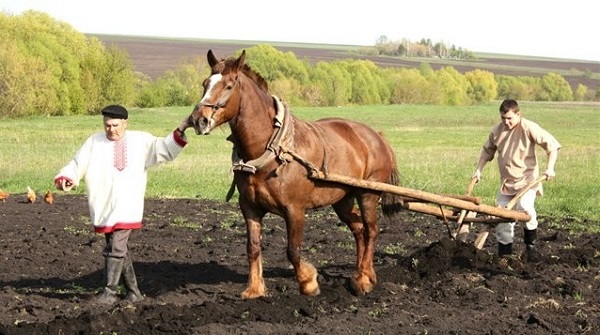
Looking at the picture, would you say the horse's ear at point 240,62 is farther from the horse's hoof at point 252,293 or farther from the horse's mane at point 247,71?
the horse's hoof at point 252,293

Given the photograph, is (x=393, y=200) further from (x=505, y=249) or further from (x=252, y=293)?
(x=252, y=293)

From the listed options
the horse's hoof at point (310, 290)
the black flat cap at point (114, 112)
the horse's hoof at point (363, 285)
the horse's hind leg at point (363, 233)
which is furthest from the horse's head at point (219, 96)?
the horse's hoof at point (363, 285)

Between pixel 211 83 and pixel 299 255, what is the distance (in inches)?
68.6

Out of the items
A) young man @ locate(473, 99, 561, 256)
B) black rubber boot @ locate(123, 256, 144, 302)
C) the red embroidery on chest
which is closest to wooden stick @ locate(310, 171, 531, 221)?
young man @ locate(473, 99, 561, 256)

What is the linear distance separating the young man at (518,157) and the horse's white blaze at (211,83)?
3.65 m

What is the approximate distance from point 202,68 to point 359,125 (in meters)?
75.6

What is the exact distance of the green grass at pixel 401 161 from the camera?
18.7m

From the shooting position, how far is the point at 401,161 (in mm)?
27719

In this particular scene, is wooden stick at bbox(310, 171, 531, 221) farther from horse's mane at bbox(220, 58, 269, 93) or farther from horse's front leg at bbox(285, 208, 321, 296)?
horse's mane at bbox(220, 58, 269, 93)

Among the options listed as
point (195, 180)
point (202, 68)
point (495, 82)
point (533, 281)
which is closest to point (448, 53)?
point (495, 82)

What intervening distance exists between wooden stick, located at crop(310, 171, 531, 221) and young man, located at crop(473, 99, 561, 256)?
45cm

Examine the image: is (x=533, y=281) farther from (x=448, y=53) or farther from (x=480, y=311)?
Answer: (x=448, y=53)

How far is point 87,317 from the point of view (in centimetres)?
725

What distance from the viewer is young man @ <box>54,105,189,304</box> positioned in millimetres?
8164
